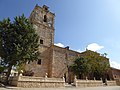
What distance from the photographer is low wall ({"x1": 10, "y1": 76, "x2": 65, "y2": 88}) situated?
580 inches

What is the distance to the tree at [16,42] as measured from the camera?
16250 mm

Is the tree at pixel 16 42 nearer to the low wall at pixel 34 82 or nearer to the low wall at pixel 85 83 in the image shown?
the low wall at pixel 34 82

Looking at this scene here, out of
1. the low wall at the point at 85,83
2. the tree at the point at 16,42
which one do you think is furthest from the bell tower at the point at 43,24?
the low wall at the point at 85,83

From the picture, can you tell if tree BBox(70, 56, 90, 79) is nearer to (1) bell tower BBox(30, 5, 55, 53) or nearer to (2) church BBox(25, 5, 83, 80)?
(2) church BBox(25, 5, 83, 80)

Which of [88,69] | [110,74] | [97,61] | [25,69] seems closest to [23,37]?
[25,69]

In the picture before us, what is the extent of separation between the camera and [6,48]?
1669 cm

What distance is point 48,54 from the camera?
85.5ft

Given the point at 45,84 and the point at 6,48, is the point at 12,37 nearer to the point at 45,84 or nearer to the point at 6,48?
the point at 6,48

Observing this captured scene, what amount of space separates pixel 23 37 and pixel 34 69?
7.95 m

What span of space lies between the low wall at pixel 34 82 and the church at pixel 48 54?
6027 millimetres

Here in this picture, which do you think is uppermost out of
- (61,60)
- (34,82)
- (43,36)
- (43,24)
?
(43,24)

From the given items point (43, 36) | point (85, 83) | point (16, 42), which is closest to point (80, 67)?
point (85, 83)

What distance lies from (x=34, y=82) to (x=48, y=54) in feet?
35.8

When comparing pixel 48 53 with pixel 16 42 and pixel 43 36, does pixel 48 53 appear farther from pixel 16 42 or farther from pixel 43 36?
pixel 16 42
